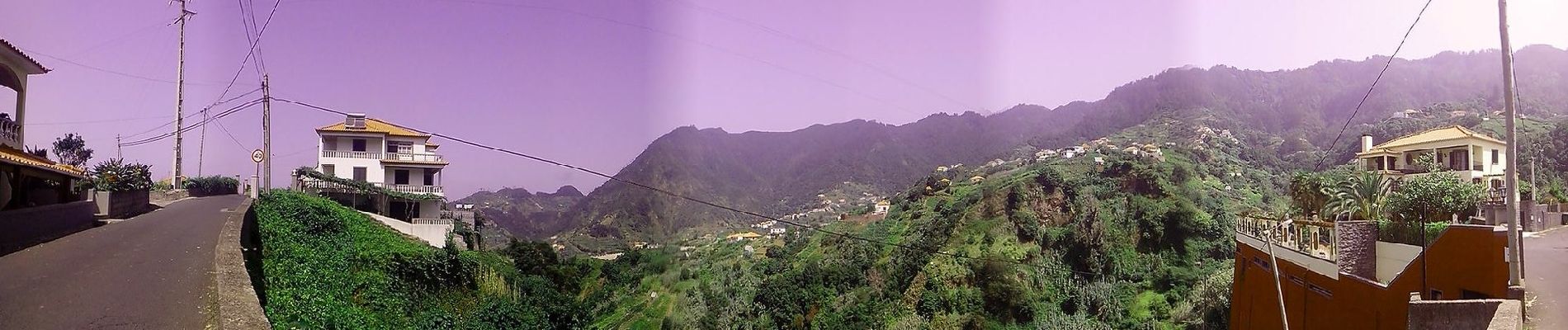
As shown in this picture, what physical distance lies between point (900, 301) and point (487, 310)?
1516cm

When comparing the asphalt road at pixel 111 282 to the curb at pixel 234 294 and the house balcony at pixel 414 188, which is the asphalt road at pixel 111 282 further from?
the house balcony at pixel 414 188

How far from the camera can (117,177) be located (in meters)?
14.6

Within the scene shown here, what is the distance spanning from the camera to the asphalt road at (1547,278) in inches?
236

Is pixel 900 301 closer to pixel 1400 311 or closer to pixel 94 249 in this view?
pixel 1400 311

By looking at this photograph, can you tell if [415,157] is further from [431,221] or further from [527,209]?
[527,209]

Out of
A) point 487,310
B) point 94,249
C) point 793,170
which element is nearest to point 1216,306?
point 487,310

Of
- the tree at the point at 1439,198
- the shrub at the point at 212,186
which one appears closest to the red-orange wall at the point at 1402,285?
the tree at the point at 1439,198

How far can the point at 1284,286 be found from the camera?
10.5 meters

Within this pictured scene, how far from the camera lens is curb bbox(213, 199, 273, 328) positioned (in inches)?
203

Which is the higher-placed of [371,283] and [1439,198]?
[1439,198]

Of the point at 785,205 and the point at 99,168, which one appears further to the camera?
the point at 785,205

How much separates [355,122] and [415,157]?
2303mm

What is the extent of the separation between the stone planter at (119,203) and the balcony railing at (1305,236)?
17.7 metres

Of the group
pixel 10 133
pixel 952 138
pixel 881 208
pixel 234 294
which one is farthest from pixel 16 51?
pixel 952 138
